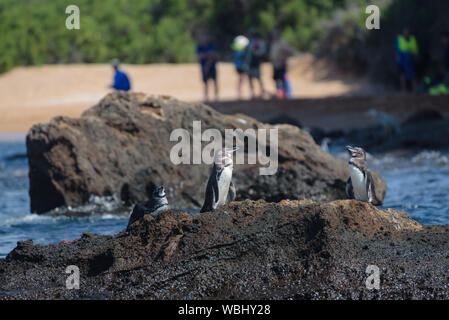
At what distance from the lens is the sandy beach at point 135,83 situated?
29.6 m

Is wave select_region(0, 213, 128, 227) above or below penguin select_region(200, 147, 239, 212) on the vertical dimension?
below

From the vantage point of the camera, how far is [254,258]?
21.0 ft

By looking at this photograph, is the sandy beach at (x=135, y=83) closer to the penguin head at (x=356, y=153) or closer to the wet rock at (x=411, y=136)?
the wet rock at (x=411, y=136)

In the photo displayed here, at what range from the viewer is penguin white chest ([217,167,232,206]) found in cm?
790

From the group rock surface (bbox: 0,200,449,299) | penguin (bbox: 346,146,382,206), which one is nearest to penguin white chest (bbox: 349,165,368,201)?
penguin (bbox: 346,146,382,206)

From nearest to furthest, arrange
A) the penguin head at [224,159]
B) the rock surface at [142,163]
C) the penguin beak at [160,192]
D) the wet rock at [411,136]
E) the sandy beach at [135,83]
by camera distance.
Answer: the penguin beak at [160,192]
the penguin head at [224,159]
the rock surface at [142,163]
the wet rock at [411,136]
the sandy beach at [135,83]

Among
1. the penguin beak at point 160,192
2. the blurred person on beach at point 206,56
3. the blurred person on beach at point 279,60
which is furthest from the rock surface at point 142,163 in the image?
the blurred person on beach at point 279,60

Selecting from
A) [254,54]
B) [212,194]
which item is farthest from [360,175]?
[254,54]

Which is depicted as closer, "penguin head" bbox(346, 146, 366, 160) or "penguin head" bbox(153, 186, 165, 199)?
"penguin head" bbox(153, 186, 165, 199)

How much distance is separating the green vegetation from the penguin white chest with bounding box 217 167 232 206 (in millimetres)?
26579

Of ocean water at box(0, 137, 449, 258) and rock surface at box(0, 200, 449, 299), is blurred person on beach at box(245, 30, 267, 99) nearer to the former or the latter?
ocean water at box(0, 137, 449, 258)

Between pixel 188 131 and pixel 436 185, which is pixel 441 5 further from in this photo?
pixel 188 131

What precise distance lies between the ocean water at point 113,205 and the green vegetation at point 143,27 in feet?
62.0
